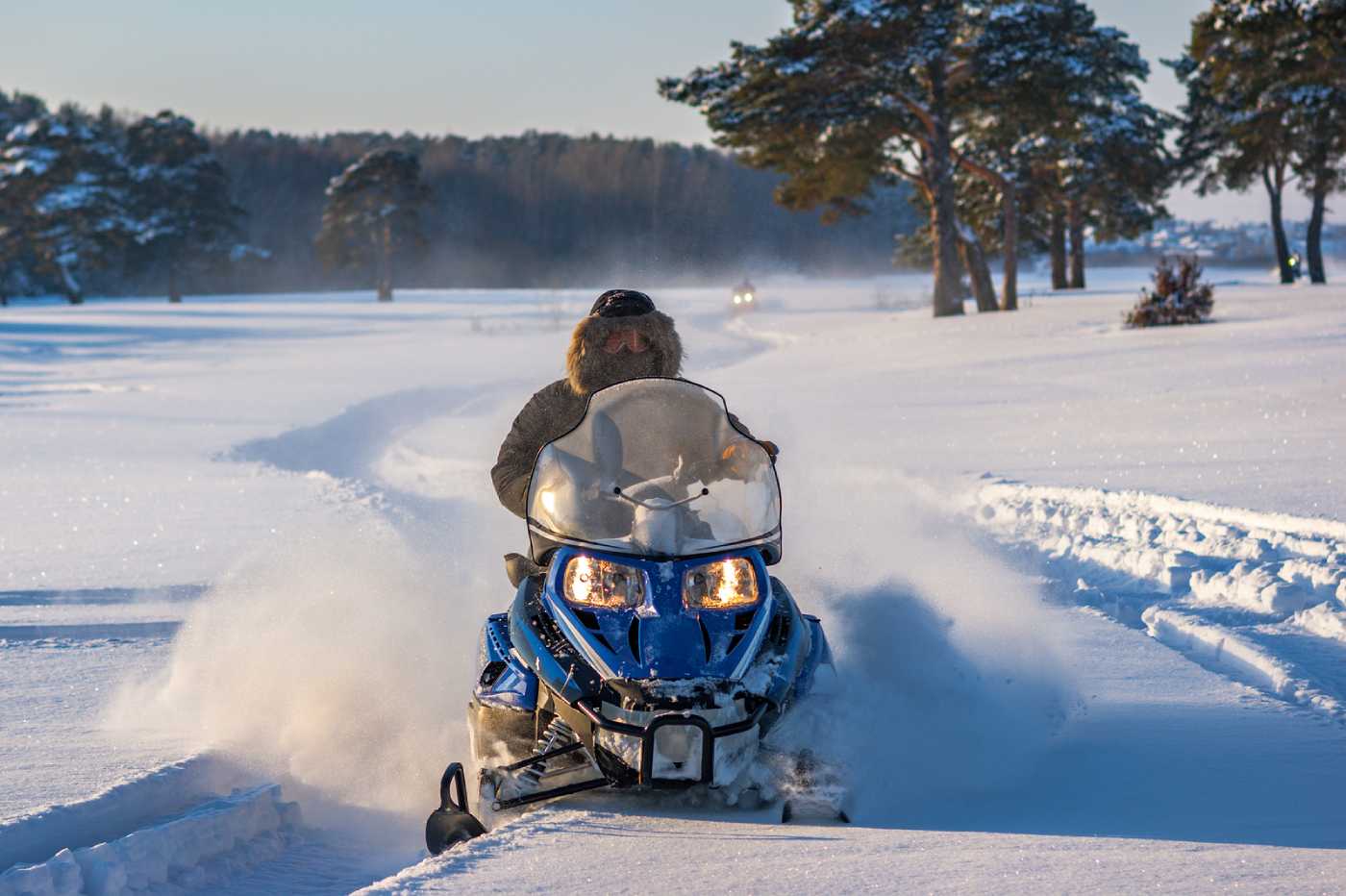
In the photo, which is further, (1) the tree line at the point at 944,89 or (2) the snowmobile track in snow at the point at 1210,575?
(1) the tree line at the point at 944,89

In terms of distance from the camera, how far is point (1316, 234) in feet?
166

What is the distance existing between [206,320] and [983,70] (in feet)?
122

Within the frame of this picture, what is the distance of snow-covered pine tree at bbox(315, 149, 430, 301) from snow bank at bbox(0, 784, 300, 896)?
83818mm

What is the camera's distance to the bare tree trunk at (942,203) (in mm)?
39394

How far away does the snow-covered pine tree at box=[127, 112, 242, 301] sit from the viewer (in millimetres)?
85000

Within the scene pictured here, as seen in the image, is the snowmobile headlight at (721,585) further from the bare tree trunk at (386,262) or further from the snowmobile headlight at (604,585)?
the bare tree trunk at (386,262)

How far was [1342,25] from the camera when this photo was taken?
93.4 feet

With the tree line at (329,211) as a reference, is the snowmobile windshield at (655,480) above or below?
below

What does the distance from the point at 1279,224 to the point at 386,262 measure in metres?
54.4

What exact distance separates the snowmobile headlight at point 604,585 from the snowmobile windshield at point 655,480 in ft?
0.29

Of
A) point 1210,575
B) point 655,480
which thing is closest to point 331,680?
point 655,480

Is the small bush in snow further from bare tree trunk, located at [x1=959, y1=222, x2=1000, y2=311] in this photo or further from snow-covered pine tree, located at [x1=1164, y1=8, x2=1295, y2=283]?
bare tree trunk, located at [x1=959, y1=222, x2=1000, y2=311]

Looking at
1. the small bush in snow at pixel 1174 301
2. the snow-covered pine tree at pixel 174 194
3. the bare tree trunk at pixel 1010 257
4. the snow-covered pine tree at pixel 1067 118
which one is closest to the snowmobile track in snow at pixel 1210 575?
the small bush in snow at pixel 1174 301

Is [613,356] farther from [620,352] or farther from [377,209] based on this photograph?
[377,209]
